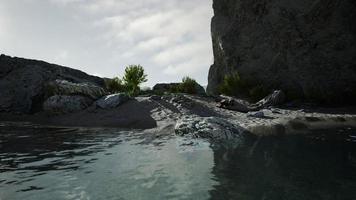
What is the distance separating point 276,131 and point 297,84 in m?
11.7

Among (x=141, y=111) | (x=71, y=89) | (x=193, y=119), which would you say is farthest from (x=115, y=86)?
(x=193, y=119)

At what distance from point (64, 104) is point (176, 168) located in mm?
14086

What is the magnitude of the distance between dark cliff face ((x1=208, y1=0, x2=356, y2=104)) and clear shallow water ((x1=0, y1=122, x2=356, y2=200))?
11.7 metres

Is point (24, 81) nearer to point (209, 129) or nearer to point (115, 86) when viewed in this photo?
point (115, 86)

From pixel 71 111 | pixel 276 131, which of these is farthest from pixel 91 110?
pixel 276 131

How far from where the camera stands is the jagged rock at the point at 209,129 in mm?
12469

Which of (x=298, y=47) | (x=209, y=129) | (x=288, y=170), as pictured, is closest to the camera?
(x=288, y=170)

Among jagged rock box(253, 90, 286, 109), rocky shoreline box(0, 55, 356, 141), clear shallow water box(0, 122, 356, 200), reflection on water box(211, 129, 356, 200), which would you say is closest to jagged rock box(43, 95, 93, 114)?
rocky shoreline box(0, 55, 356, 141)

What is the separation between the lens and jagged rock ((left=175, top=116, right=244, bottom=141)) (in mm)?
12469

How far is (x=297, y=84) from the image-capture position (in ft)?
79.8

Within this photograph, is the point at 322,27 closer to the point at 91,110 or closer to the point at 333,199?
the point at 91,110

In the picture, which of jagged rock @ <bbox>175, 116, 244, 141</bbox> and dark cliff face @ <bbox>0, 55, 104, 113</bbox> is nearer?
jagged rock @ <bbox>175, 116, 244, 141</bbox>

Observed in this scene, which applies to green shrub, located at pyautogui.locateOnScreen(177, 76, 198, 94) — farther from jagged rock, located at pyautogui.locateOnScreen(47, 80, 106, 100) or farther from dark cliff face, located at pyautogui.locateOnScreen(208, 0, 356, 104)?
jagged rock, located at pyautogui.locateOnScreen(47, 80, 106, 100)

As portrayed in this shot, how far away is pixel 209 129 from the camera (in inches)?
501
